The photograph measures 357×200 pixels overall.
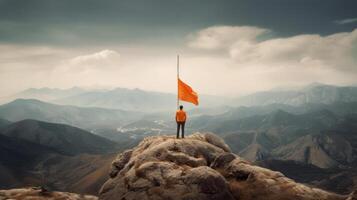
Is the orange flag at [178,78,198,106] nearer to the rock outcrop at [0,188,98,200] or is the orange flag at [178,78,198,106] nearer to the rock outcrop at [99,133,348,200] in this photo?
the rock outcrop at [99,133,348,200]

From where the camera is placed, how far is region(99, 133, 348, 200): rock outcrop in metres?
36.6

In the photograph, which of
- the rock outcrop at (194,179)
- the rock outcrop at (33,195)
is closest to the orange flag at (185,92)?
the rock outcrop at (194,179)

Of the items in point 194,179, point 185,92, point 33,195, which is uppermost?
point 185,92

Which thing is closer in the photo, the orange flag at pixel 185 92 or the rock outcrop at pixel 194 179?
the rock outcrop at pixel 194 179

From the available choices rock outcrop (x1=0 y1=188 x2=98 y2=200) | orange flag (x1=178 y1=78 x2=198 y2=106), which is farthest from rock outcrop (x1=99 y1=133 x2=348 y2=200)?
rock outcrop (x1=0 y1=188 x2=98 y2=200)

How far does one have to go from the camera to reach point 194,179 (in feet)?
121

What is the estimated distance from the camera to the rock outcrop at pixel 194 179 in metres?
36.6

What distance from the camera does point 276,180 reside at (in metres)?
40.3

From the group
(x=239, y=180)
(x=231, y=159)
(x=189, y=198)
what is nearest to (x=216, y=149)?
(x=231, y=159)

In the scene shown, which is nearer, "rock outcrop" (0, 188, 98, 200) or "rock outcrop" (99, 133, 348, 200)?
"rock outcrop" (99, 133, 348, 200)

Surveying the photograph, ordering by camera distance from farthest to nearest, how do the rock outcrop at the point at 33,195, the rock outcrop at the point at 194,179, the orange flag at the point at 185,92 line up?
1. the rock outcrop at the point at 33,195
2. the orange flag at the point at 185,92
3. the rock outcrop at the point at 194,179

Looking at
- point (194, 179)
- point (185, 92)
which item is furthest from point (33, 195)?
point (194, 179)

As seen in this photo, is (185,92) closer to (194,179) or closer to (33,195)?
(194,179)

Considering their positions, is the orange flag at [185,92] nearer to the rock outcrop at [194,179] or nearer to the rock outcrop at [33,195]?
the rock outcrop at [194,179]
